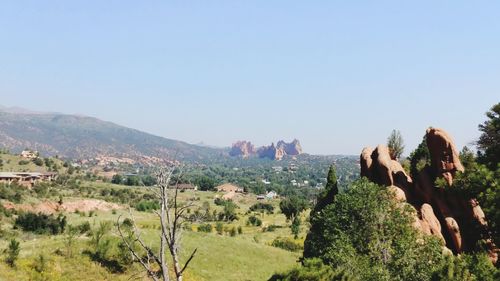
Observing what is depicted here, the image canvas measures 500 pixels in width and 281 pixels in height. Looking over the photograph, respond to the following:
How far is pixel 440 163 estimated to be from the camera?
3650 cm

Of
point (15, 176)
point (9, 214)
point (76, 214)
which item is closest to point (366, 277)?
point (9, 214)

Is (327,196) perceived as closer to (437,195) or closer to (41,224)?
(437,195)

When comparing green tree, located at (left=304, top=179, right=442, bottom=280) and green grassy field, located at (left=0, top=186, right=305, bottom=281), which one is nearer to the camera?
green tree, located at (left=304, top=179, right=442, bottom=280)

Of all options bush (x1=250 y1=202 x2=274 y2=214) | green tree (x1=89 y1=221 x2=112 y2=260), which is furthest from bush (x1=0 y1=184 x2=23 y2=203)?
bush (x1=250 y1=202 x2=274 y2=214)

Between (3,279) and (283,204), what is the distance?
8121 centimetres

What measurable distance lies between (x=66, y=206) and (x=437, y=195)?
3050 inches

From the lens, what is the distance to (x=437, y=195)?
121 ft

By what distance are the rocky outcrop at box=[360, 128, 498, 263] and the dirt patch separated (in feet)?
205

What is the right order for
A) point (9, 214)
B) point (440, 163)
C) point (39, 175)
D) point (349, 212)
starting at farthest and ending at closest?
point (39, 175) → point (9, 214) → point (440, 163) → point (349, 212)

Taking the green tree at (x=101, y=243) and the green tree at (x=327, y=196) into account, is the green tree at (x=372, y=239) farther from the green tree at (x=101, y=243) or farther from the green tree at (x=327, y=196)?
the green tree at (x=101, y=243)

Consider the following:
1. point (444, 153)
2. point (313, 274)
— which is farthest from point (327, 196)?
point (313, 274)

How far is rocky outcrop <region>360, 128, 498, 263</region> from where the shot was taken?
110ft

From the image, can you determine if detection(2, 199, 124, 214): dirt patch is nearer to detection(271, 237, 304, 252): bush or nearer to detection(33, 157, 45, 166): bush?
detection(271, 237, 304, 252): bush

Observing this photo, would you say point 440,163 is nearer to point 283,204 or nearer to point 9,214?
point 9,214
